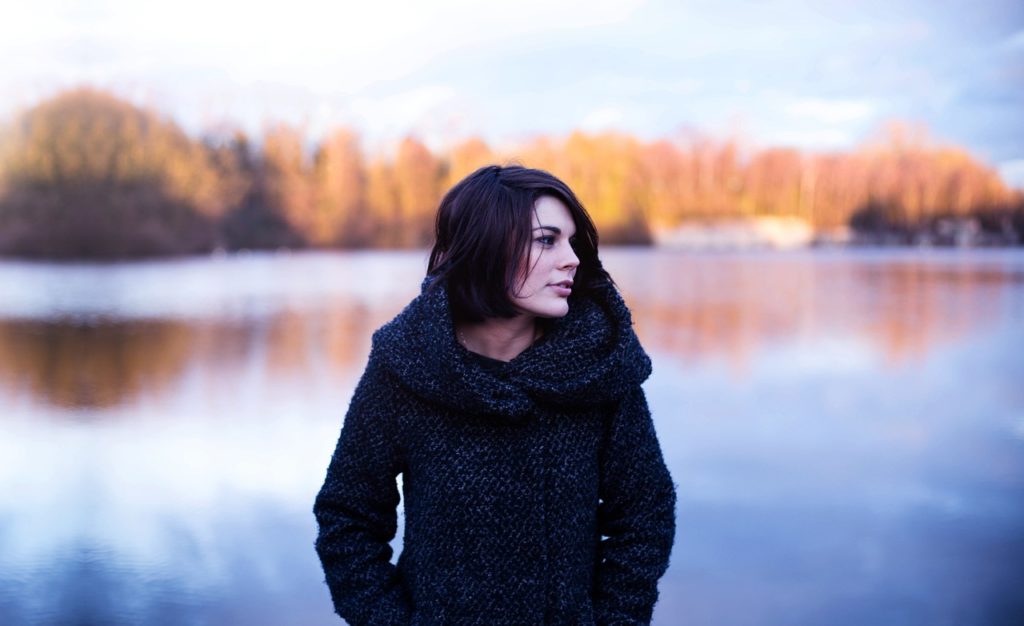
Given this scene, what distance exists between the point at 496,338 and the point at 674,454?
4.19 m

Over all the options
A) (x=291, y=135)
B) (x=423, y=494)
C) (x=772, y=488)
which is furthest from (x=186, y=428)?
(x=291, y=135)

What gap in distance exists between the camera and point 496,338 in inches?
46.1

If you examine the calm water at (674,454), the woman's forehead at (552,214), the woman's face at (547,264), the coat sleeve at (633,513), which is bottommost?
the calm water at (674,454)

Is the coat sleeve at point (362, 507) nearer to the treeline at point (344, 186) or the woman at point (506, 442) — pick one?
the woman at point (506, 442)

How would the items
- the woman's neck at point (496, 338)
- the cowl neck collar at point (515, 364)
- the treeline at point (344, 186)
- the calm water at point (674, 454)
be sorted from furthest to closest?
the treeline at point (344, 186) < the calm water at point (674, 454) < the woman's neck at point (496, 338) < the cowl neck collar at point (515, 364)

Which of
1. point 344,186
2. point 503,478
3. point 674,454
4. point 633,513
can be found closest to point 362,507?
point 503,478

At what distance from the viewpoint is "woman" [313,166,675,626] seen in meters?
1.09

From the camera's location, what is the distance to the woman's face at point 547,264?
1.10 meters

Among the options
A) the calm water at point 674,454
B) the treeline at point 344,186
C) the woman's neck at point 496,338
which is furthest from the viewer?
the treeline at point 344,186

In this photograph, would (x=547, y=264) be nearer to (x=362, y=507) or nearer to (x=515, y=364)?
(x=515, y=364)

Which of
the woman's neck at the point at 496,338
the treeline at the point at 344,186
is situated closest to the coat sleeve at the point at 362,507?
the woman's neck at the point at 496,338

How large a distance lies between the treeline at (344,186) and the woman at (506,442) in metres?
15.9

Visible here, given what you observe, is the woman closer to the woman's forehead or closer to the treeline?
the woman's forehead

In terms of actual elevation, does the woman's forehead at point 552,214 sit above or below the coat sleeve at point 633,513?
above
